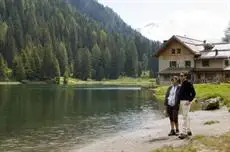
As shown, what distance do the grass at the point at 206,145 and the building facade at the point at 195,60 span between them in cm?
7743

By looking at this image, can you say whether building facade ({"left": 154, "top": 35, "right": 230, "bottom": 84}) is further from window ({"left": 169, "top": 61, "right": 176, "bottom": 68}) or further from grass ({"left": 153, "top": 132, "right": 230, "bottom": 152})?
grass ({"left": 153, "top": 132, "right": 230, "bottom": 152})

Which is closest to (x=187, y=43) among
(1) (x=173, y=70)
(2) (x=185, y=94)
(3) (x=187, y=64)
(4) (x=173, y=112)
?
(3) (x=187, y=64)

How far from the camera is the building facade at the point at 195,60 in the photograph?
9750 cm

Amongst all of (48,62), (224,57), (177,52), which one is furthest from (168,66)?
(48,62)

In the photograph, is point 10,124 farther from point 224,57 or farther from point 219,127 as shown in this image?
point 224,57

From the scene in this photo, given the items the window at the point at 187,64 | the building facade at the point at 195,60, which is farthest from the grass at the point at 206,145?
the window at the point at 187,64

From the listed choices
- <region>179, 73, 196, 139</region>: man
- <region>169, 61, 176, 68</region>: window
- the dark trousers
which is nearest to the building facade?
A: <region>169, 61, 176, 68</region>: window

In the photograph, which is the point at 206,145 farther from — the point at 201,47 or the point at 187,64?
the point at 201,47

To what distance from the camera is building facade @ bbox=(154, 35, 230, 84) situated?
3839 inches

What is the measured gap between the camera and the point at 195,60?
101312mm

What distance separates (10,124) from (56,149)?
12595mm

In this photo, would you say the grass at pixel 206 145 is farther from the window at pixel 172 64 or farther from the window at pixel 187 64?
the window at pixel 172 64

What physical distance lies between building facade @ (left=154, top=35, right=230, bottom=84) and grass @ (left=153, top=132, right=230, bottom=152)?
77430mm

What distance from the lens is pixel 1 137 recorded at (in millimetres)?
27641
